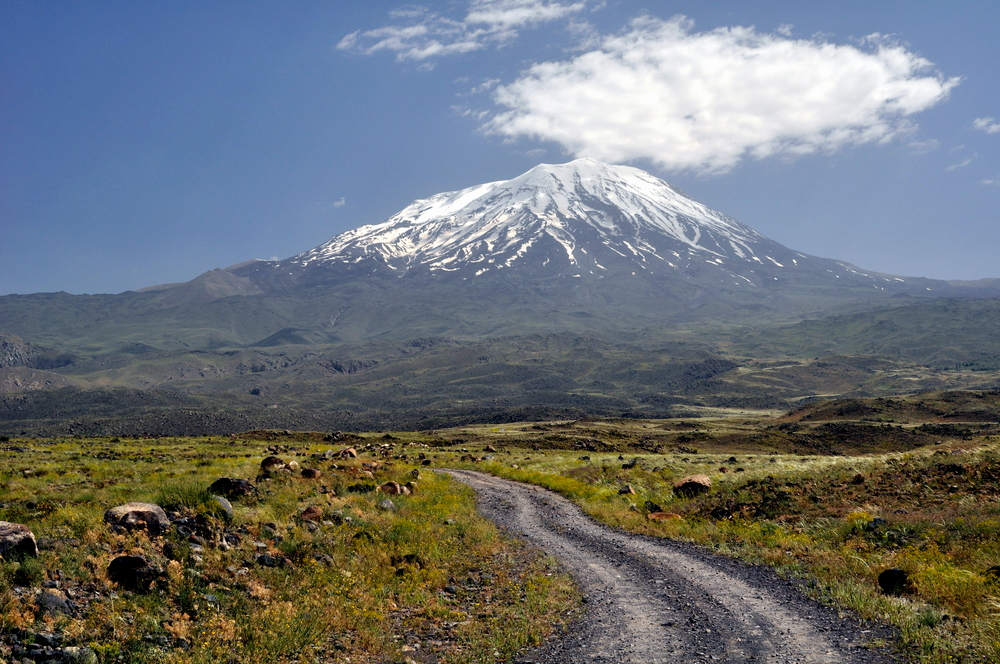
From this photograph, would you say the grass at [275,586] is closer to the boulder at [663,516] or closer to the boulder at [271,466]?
the boulder at [271,466]

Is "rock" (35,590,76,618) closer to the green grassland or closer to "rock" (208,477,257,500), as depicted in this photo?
the green grassland

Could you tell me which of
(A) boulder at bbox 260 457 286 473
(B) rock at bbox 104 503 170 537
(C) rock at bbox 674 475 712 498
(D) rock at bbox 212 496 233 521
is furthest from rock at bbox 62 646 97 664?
(C) rock at bbox 674 475 712 498

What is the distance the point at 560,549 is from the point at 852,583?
8.24 metres

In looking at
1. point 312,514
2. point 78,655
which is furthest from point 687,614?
point 78,655

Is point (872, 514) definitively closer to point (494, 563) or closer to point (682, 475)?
point (494, 563)

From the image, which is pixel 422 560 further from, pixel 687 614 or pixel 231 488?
pixel 687 614

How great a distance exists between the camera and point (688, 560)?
54.2 feet

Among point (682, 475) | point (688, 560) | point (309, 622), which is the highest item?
point (309, 622)

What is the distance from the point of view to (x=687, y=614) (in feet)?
39.5

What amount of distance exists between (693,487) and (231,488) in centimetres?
1977

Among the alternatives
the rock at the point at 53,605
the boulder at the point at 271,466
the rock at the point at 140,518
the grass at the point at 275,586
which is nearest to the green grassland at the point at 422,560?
the grass at the point at 275,586

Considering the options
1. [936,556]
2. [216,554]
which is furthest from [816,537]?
[216,554]

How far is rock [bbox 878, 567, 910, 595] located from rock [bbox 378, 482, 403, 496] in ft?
56.0

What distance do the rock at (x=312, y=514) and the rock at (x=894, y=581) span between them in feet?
47.1
